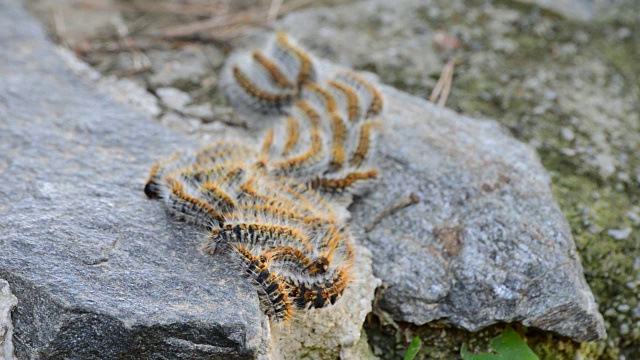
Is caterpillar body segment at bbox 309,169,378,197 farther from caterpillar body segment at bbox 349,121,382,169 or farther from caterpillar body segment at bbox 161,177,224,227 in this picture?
caterpillar body segment at bbox 161,177,224,227

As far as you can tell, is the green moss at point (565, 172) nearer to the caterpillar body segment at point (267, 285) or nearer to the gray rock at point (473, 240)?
the gray rock at point (473, 240)

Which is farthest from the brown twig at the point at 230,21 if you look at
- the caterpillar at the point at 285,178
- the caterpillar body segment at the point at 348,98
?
the caterpillar body segment at the point at 348,98

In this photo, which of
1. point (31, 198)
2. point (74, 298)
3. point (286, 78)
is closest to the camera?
point (74, 298)

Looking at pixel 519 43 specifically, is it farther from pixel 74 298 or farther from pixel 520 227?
pixel 74 298

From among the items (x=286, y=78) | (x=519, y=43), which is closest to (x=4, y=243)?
(x=286, y=78)

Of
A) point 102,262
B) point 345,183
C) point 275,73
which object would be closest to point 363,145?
point 345,183

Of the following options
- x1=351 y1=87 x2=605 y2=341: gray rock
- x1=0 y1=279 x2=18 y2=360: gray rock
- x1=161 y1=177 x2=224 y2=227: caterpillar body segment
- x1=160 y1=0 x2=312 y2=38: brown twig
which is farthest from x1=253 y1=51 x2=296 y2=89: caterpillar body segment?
x1=0 y1=279 x2=18 y2=360: gray rock
